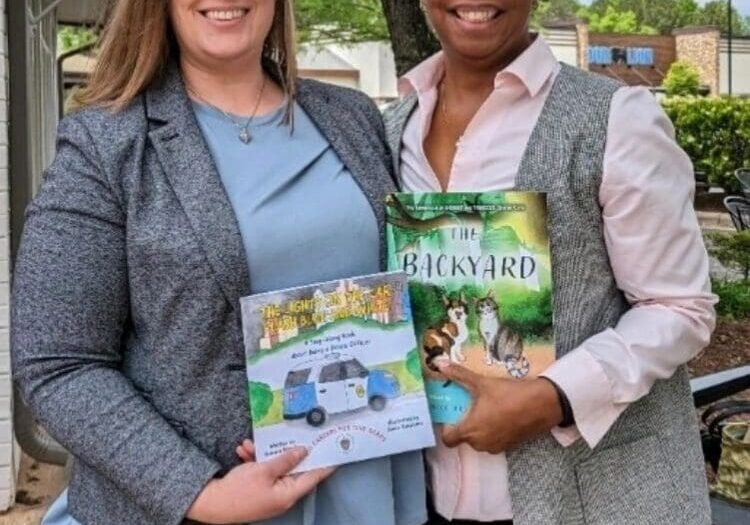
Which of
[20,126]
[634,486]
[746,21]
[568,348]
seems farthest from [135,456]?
[746,21]

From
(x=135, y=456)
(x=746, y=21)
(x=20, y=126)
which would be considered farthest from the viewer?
(x=746, y=21)

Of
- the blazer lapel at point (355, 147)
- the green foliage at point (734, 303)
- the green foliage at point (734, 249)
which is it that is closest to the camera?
the blazer lapel at point (355, 147)

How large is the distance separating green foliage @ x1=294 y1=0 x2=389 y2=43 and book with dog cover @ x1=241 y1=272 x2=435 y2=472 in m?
7.94

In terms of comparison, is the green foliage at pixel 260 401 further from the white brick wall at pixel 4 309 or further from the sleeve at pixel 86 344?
the white brick wall at pixel 4 309

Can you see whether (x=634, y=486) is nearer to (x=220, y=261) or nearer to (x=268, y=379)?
(x=268, y=379)

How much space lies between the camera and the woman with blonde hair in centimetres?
147

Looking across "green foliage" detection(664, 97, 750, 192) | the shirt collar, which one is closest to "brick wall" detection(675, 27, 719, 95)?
"green foliage" detection(664, 97, 750, 192)

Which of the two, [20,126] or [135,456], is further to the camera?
[20,126]

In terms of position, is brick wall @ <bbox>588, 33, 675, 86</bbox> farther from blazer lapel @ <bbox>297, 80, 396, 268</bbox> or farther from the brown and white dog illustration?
the brown and white dog illustration

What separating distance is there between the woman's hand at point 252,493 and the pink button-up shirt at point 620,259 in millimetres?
302

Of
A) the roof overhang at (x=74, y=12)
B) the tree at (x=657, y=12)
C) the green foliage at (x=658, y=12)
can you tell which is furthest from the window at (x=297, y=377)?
the tree at (x=657, y=12)

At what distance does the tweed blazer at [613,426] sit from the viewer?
161 centimetres

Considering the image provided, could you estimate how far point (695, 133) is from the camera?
68.3 feet

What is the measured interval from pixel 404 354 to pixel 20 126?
3.74 meters
